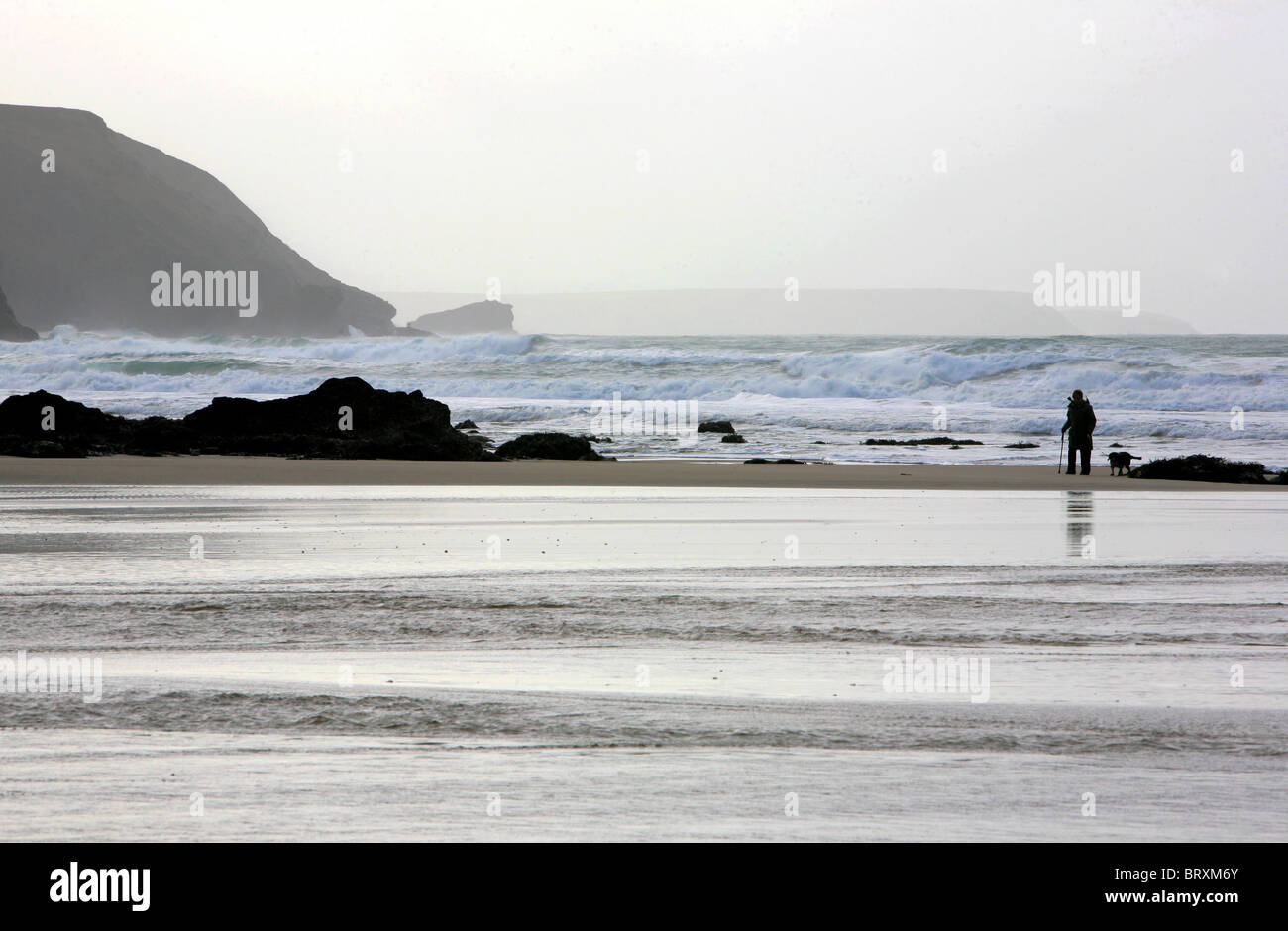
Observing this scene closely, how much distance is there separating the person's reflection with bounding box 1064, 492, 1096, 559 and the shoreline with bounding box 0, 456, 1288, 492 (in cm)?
159

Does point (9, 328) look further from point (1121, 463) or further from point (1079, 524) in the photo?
point (1079, 524)

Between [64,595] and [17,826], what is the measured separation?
423cm

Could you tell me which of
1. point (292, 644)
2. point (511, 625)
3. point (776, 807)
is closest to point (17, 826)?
point (776, 807)

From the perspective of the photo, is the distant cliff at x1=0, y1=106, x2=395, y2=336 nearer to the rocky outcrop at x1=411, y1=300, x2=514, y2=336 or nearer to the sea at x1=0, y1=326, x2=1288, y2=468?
the rocky outcrop at x1=411, y1=300, x2=514, y2=336

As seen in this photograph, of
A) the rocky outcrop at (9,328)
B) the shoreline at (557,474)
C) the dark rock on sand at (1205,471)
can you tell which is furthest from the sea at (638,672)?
the rocky outcrop at (9,328)

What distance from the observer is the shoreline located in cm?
1777

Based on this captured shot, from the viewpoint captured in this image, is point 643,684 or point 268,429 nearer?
point 643,684

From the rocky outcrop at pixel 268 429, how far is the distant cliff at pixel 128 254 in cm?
8784

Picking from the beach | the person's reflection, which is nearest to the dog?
the person's reflection

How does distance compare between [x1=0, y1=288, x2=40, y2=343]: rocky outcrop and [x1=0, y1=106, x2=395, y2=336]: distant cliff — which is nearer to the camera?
[x1=0, y1=288, x2=40, y2=343]: rocky outcrop

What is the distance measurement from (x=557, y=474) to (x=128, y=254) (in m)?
113

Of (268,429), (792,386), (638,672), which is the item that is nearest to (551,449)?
(268,429)

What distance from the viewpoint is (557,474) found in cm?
1942

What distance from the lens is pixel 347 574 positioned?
827 cm
